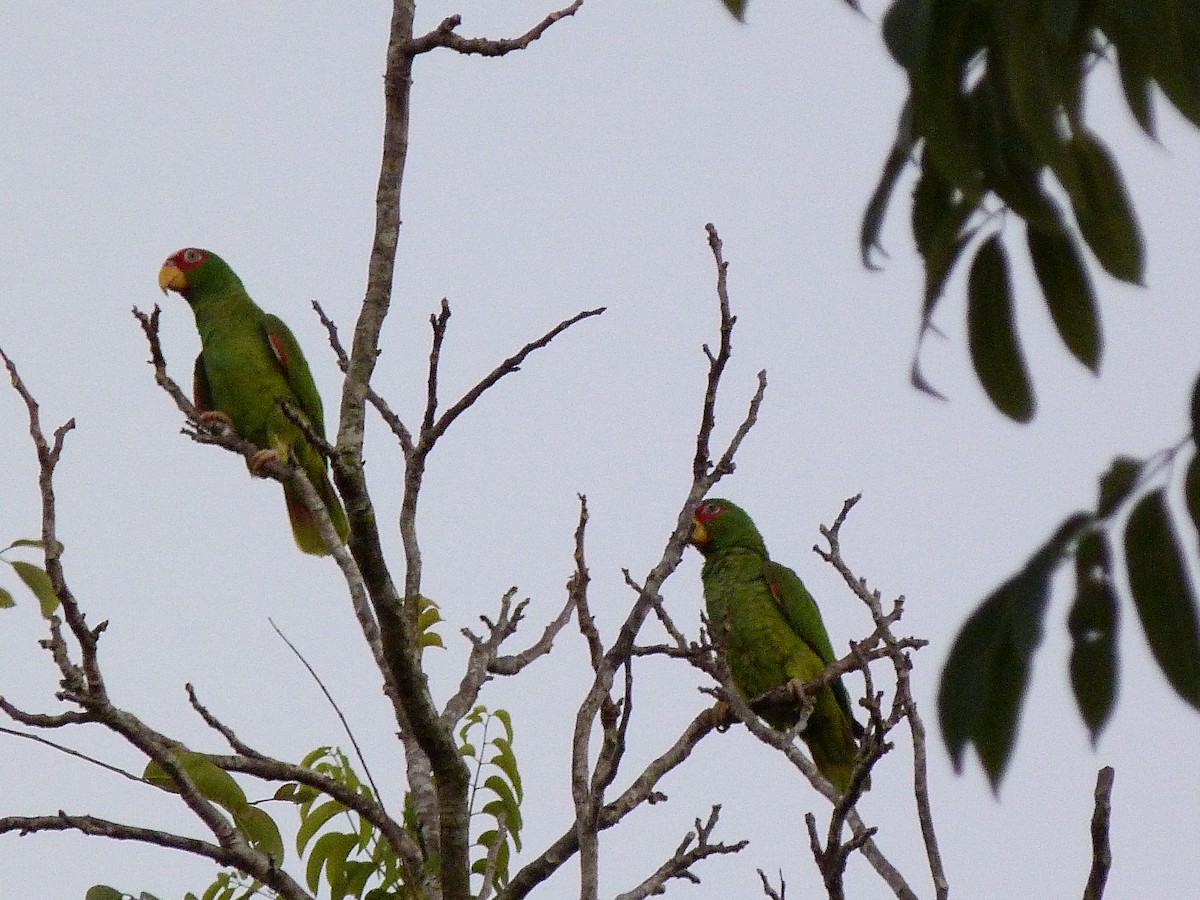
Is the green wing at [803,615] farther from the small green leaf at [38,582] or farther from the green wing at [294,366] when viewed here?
the small green leaf at [38,582]

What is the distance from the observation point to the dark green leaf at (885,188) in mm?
1103

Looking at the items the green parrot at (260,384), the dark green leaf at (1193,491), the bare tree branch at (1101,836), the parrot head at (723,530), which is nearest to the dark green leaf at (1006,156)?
the dark green leaf at (1193,491)

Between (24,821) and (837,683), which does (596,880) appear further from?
(837,683)

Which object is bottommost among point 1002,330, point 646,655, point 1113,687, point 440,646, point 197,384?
point 1113,687

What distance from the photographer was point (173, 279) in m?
6.59

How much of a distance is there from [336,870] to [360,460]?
1.13m

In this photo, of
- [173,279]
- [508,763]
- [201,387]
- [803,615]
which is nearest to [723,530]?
[803,615]

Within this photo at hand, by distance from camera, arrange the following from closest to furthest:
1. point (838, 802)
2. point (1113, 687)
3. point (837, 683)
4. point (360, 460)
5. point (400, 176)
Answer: point (1113, 687) → point (838, 802) → point (360, 460) → point (400, 176) → point (837, 683)

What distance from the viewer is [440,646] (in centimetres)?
370

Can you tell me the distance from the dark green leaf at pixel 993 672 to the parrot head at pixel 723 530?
18.8 ft

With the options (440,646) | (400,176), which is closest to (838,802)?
(440,646)

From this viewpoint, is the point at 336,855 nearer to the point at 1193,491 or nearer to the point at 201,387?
the point at 1193,491

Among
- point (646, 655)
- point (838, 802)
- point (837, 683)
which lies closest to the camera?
point (838, 802)

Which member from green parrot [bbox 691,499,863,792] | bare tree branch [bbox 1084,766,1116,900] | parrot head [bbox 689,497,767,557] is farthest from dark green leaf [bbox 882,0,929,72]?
parrot head [bbox 689,497,767,557]
